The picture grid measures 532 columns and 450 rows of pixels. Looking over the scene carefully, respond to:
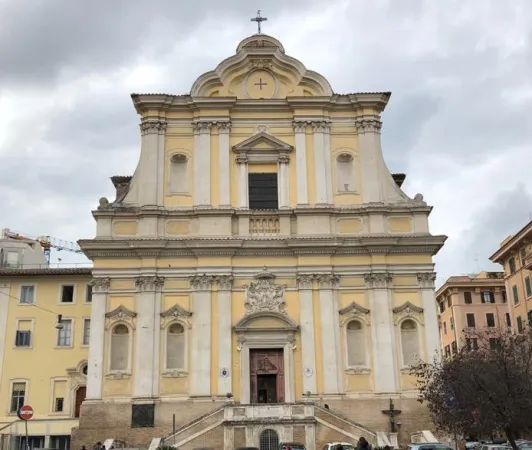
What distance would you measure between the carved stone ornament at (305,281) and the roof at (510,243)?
17697 millimetres

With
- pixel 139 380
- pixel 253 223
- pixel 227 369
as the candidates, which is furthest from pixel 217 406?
pixel 253 223

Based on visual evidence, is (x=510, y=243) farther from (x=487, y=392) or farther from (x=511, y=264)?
(x=487, y=392)

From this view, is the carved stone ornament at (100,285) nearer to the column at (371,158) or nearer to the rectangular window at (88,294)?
the rectangular window at (88,294)

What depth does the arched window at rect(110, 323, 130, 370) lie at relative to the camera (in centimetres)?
3522

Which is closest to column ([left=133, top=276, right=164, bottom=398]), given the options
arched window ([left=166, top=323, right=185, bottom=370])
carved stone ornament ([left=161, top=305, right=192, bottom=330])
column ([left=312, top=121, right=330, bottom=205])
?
carved stone ornament ([left=161, top=305, right=192, bottom=330])

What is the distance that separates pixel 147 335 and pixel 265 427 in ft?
25.8

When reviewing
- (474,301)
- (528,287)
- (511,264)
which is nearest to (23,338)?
(528,287)

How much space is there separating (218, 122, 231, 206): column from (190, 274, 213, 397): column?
171 inches

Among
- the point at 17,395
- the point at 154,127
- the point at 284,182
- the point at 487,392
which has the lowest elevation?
the point at 487,392

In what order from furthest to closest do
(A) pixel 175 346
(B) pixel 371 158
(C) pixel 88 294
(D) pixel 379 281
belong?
(C) pixel 88 294
(B) pixel 371 158
(D) pixel 379 281
(A) pixel 175 346

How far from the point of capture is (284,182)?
38.2 metres

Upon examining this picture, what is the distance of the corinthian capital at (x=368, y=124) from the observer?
3931 cm

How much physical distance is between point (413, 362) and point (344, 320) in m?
3.91

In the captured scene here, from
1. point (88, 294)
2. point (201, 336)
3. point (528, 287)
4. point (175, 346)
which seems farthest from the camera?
point (528, 287)
